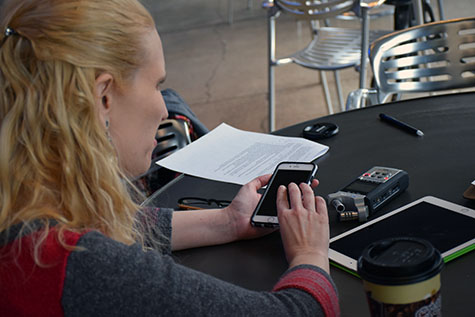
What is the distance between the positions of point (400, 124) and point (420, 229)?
50 cm

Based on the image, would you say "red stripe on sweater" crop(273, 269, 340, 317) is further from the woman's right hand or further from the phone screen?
the phone screen

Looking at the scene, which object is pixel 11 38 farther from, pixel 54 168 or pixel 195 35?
pixel 195 35

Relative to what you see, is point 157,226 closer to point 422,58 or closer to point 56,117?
point 56,117

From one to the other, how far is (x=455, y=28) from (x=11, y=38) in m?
1.55

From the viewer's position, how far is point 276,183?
112cm

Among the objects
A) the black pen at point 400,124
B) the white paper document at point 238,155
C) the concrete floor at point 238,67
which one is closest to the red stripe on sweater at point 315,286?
the white paper document at point 238,155

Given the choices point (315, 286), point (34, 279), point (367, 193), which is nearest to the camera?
point (34, 279)

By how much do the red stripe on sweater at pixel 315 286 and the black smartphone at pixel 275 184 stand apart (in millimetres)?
184

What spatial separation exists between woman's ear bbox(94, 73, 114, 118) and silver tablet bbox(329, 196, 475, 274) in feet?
1.30

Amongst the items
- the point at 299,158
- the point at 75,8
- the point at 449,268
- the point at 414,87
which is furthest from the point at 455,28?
the point at 75,8

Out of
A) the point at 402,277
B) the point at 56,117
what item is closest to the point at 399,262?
the point at 402,277

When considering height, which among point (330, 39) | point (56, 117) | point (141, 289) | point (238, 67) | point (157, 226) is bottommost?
point (238, 67)

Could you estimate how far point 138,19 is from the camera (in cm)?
96

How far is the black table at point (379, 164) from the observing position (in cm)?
87
